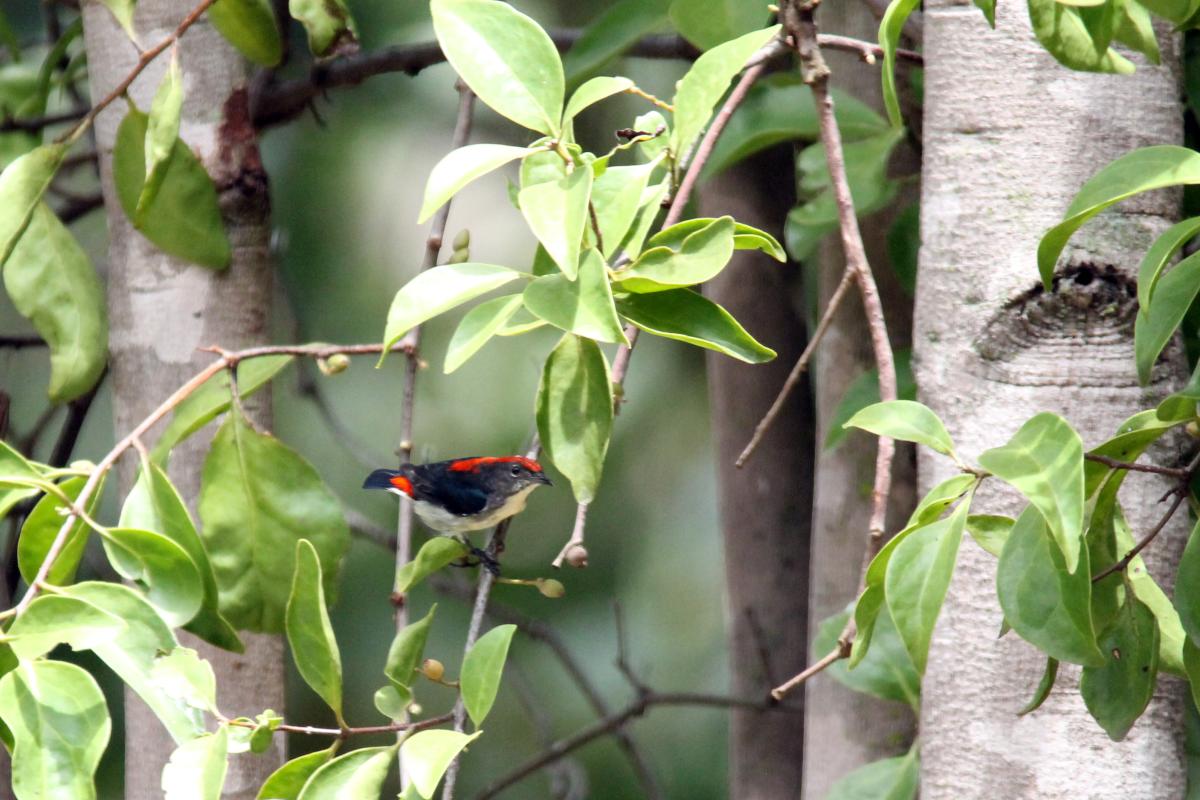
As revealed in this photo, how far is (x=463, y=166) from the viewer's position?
0.54 m

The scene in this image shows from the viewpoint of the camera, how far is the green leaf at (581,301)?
1.71ft

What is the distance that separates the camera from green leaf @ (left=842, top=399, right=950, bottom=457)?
543mm

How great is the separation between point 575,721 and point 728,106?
153 cm

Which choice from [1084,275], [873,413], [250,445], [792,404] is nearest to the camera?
[873,413]

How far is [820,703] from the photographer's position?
1.11 metres

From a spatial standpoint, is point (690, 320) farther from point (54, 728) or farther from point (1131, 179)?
point (54, 728)

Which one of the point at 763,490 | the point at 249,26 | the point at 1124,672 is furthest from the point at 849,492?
the point at 249,26

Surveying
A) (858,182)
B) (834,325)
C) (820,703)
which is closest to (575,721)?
(820,703)

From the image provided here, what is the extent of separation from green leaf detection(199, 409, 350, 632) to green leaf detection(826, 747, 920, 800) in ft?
1.25

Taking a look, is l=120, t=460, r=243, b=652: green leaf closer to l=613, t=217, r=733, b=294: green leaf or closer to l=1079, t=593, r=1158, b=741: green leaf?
l=613, t=217, r=733, b=294: green leaf

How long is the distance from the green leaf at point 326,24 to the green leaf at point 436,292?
44cm

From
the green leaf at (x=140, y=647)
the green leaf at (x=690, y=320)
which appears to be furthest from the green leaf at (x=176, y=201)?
the green leaf at (x=690, y=320)

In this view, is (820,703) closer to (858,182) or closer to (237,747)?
(858,182)

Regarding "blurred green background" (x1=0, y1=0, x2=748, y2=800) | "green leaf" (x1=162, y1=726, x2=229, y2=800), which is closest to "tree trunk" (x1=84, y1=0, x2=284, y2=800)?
"green leaf" (x1=162, y1=726, x2=229, y2=800)
